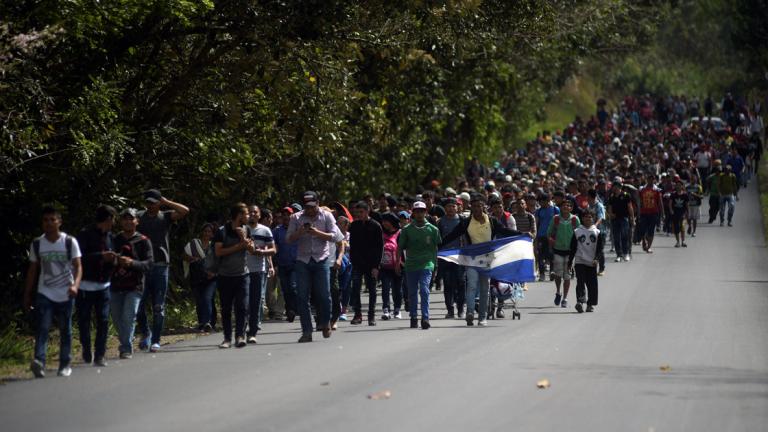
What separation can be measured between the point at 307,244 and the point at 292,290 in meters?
3.74

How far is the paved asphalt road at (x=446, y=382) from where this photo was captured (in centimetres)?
1040

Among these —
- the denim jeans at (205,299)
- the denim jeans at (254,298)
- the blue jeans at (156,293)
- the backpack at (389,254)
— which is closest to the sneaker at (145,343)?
the blue jeans at (156,293)

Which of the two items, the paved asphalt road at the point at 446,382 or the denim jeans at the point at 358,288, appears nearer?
the paved asphalt road at the point at 446,382

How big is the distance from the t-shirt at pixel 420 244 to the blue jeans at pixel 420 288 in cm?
7

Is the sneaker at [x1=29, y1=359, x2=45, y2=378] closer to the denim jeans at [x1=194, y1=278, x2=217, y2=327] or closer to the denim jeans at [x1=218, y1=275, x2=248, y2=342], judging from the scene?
the denim jeans at [x1=218, y1=275, x2=248, y2=342]

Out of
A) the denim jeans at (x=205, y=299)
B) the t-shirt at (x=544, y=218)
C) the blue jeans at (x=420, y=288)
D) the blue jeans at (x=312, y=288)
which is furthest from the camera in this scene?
the t-shirt at (x=544, y=218)

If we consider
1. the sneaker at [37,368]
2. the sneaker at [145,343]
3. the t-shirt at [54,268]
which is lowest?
the sneaker at [145,343]

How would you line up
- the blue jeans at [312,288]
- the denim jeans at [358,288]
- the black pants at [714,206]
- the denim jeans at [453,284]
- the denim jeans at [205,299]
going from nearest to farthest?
the blue jeans at [312,288], the denim jeans at [205,299], the denim jeans at [358,288], the denim jeans at [453,284], the black pants at [714,206]

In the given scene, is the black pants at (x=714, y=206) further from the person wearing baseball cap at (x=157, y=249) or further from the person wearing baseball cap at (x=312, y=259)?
the person wearing baseball cap at (x=157, y=249)

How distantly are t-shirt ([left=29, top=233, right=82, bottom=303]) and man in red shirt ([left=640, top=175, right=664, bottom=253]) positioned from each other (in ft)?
69.9

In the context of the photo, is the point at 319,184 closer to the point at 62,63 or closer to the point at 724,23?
the point at 62,63

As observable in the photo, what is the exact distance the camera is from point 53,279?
13.3 metres

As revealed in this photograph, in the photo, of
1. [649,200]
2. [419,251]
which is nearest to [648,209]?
[649,200]

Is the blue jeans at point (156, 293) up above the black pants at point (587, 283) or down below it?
above
